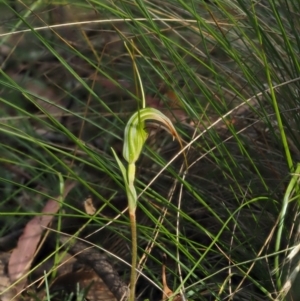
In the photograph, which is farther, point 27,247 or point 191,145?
point 27,247

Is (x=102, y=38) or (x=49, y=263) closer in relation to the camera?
(x=49, y=263)

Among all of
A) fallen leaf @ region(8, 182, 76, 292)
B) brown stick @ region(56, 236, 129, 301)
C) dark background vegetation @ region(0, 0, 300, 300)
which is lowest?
brown stick @ region(56, 236, 129, 301)

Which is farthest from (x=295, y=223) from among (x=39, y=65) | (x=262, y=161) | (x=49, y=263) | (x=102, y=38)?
(x=39, y=65)

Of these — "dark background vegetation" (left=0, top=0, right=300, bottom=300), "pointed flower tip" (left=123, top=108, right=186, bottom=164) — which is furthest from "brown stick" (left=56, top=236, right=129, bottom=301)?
"pointed flower tip" (left=123, top=108, right=186, bottom=164)

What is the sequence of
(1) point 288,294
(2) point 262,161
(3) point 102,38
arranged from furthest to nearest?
1. (3) point 102,38
2. (2) point 262,161
3. (1) point 288,294

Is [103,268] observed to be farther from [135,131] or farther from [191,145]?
[135,131]

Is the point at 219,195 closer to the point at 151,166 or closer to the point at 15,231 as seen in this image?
the point at 151,166

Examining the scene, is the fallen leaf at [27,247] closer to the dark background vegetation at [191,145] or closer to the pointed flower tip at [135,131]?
the dark background vegetation at [191,145]

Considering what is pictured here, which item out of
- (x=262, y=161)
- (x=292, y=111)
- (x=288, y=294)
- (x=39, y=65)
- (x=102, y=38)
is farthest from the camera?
(x=39, y=65)

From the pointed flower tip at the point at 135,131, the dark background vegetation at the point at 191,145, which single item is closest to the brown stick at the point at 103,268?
the dark background vegetation at the point at 191,145

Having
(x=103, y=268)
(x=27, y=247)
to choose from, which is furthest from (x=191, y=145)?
(x=27, y=247)

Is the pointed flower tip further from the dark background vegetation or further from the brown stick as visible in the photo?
the brown stick
